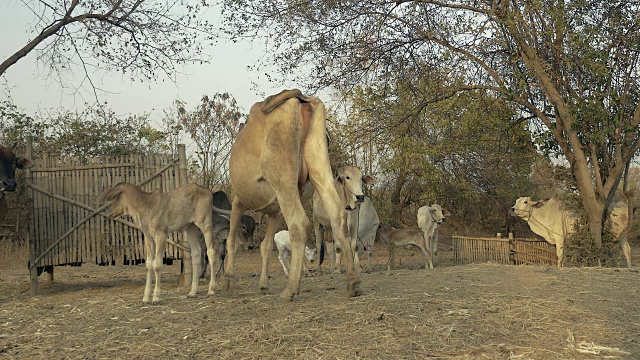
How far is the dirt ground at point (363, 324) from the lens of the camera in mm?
5211

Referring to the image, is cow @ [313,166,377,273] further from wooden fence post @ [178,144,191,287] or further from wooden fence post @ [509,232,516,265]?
wooden fence post @ [509,232,516,265]

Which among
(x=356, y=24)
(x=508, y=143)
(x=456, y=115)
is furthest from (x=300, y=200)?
(x=456, y=115)

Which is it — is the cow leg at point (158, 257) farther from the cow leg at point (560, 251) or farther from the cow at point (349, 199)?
the cow leg at point (560, 251)

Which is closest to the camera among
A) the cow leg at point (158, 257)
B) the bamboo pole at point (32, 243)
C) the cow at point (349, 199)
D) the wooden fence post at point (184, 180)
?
the cow leg at point (158, 257)

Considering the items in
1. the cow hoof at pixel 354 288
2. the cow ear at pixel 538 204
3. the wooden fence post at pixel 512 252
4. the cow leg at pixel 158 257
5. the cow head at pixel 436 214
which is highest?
the cow ear at pixel 538 204

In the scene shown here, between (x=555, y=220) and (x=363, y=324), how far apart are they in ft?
39.1

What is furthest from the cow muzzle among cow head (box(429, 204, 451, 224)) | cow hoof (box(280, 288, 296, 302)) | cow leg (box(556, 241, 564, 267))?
cow leg (box(556, 241, 564, 267))

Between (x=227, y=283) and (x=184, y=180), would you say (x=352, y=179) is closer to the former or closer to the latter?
(x=184, y=180)

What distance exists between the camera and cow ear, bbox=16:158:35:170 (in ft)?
38.0

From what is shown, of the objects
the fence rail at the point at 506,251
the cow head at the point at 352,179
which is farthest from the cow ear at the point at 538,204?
the cow head at the point at 352,179

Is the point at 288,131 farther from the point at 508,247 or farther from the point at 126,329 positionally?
the point at 508,247

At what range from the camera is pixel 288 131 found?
7.11m

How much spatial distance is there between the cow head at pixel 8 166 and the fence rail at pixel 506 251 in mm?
11600

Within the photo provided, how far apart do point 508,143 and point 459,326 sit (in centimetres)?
1218
